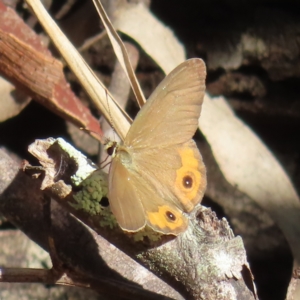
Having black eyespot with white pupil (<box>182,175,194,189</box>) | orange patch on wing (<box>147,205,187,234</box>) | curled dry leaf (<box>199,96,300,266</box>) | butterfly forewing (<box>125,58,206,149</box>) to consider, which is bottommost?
curled dry leaf (<box>199,96,300,266</box>)

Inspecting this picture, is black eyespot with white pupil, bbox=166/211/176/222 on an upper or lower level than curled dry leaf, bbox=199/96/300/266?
upper

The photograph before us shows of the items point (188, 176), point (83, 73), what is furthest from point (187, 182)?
point (83, 73)

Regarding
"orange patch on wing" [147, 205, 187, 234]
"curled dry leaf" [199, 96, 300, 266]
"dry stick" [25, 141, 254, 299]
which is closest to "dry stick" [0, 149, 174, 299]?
"dry stick" [25, 141, 254, 299]

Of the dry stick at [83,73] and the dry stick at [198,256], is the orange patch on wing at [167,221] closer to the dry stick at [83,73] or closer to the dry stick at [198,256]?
the dry stick at [198,256]

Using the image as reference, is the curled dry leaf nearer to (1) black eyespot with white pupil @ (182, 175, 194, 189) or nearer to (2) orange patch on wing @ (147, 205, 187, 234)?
(1) black eyespot with white pupil @ (182, 175, 194, 189)

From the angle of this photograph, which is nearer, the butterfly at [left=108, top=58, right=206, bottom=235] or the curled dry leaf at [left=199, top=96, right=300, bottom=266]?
the butterfly at [left=108, top=58, right=206, bottom=235]

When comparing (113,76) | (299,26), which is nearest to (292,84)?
(299,26)

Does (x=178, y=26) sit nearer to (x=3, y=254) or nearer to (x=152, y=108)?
(x=152, y=108)
